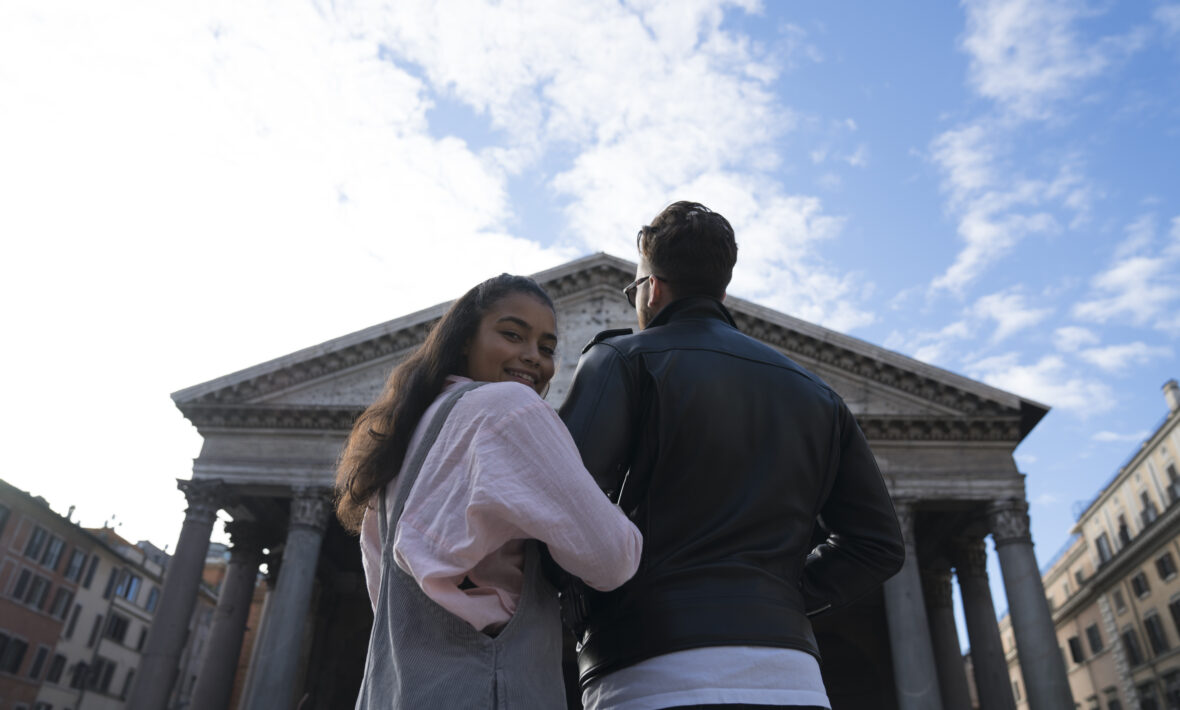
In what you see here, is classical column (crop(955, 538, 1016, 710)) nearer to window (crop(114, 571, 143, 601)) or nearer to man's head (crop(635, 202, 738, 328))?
man's head (crop(635, 202, 738, 328))

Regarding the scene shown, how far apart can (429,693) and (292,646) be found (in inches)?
629

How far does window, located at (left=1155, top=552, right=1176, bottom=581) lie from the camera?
33750 millimetres

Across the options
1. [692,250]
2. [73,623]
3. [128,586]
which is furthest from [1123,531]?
[128,586]

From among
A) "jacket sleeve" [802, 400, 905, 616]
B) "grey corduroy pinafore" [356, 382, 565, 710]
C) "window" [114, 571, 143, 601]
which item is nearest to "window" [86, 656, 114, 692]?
"window" [114, 571, 143, 601]

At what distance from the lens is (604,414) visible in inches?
84.0

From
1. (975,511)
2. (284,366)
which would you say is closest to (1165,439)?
(975,511)

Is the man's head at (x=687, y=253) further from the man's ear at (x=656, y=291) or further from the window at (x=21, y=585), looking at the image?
the window at (x=21, y=585)

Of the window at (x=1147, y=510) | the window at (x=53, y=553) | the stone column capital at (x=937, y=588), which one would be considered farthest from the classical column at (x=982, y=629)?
the window at (x=53, y=553)

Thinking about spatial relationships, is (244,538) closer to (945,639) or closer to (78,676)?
(945,639)

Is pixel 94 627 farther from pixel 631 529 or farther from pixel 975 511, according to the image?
pixel 631 529

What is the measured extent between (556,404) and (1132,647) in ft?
114

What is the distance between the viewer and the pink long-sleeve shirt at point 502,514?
174cm

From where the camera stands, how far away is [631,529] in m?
1.81

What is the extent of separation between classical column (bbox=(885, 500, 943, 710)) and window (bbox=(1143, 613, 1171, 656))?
86.8ft
